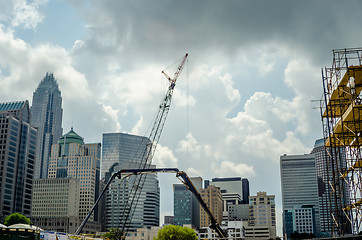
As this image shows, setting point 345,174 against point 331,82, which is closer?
point 345,174

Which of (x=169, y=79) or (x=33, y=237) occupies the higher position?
(x=169, y=79)

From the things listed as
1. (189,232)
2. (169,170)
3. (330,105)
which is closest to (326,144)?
(330,105)

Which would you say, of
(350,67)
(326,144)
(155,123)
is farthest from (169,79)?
(350,67)

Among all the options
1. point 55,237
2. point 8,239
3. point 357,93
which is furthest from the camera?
point 357,93

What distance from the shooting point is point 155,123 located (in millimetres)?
155250

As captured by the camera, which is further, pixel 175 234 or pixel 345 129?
pixel 175 234

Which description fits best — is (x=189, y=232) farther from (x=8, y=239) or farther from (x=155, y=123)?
(x=8, y=239)

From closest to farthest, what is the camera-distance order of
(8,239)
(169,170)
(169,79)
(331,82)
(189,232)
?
(8,239) → (331,82) → (169,170) → (189,232) → (169,79)

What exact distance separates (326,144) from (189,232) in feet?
273

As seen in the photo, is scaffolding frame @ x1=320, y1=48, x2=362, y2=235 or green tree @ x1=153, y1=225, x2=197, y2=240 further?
green tree @ x1=153, y1=225, x2=197, y2=240

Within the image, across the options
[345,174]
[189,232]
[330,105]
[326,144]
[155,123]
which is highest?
[155,123]

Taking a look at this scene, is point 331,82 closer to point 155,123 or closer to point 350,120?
point 350,120

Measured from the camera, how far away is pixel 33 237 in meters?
63.7

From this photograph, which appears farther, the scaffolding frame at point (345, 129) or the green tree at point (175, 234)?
the green tree at point (175, 234)
